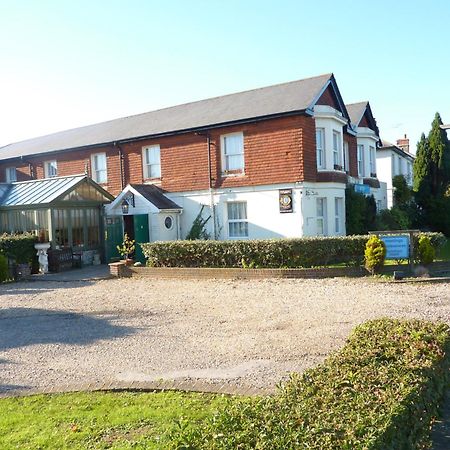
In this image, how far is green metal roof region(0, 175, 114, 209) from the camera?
2195 centimetres

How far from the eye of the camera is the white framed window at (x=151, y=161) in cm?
2462

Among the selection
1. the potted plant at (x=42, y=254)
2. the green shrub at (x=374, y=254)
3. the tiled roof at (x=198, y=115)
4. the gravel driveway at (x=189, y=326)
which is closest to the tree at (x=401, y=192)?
the tiled roof at (x=198, y=115)

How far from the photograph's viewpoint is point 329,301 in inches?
476

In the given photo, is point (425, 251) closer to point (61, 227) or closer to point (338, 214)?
point (338, 214)

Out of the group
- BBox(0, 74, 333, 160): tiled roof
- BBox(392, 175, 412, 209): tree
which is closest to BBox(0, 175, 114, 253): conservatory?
BBox(0, 74, 333, 160): tiled roof

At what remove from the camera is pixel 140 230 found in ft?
73.4

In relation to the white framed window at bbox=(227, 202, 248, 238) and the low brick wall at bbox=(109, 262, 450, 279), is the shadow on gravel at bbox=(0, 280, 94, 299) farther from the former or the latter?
the white framed window at bbox=(227, 202, 248, 238)

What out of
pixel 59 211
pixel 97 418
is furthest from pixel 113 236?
pixel 97 418

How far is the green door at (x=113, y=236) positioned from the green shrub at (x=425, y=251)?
13.3m

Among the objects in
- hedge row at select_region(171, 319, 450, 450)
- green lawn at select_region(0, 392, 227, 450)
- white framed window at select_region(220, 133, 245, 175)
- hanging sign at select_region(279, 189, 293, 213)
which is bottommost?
green lawn at select_region(0, 392, 227, 450)

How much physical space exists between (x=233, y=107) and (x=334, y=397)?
2091 cm

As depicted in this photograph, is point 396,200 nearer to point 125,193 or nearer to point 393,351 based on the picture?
point 125,193

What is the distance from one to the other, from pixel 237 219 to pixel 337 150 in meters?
Answer: 5.54

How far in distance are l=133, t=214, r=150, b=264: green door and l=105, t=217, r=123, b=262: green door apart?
1.59m
